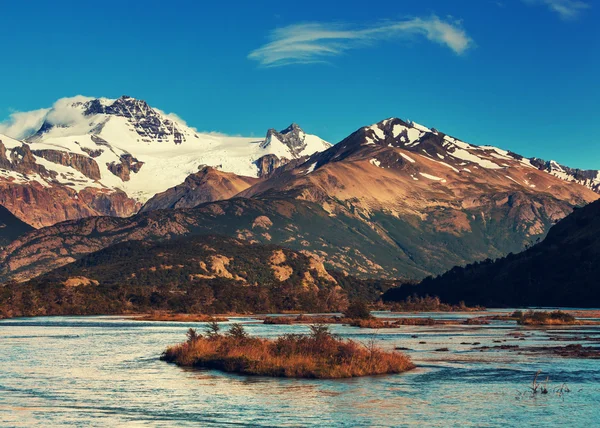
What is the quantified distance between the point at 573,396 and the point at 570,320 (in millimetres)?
120400

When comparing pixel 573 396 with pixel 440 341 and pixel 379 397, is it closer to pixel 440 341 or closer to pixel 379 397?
pixel 379 397

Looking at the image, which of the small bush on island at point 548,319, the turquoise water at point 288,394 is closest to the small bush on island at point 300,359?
the turquoise water at point 288,394

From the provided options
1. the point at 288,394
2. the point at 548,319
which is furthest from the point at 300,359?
the point at 548,319

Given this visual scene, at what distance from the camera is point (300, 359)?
93062mm

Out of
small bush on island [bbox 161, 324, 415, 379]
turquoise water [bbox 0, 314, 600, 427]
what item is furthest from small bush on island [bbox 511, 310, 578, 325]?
small bush on island [bbox 161, 324, 415, 379]

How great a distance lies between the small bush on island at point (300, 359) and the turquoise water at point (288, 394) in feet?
7.92

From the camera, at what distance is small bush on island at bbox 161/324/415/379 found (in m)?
91.4

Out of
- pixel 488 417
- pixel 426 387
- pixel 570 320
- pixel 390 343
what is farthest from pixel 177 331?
pixel 488 417

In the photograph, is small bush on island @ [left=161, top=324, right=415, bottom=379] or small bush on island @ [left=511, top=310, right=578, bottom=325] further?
small bush on island @ [left=511, top=310, right=578, bottom=325]

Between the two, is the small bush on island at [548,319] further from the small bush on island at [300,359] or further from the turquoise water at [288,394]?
the small bush on island at [300,359]

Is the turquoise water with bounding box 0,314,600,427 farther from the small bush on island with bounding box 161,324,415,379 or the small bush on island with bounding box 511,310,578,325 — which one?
the small bush on island with bounding box 511,310,578,325

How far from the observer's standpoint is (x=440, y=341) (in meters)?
143

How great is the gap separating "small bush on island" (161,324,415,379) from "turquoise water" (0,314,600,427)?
7.92 feet

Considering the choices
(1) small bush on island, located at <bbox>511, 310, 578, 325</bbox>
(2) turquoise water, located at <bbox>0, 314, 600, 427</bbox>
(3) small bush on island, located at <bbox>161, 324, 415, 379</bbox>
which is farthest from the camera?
(1) small bush on island, located at <bbox>511, 310, 578, 325</bbox>
